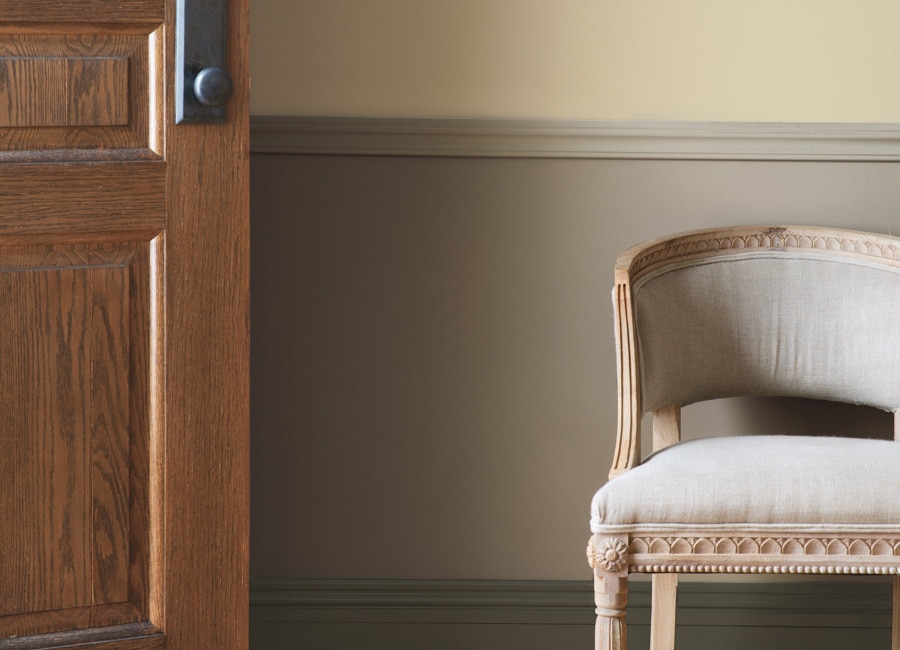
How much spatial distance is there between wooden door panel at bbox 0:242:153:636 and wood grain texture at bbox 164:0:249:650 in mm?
47

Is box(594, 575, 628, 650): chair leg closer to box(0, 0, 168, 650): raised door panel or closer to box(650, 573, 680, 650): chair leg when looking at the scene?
box(650, 573, 680, 650): chair leg

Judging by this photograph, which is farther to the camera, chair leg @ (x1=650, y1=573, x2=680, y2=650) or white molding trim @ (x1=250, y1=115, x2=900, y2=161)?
white molding trim @ (x1=250, y1=115, x2=900, y2=161)

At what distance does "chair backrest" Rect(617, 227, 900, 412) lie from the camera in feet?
5.53

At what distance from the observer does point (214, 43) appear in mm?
1358

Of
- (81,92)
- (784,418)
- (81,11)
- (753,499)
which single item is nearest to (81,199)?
(81,92)

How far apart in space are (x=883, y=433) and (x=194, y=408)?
1236 millimetres

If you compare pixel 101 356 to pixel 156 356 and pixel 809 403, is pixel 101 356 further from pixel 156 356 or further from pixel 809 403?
pixel 809 403

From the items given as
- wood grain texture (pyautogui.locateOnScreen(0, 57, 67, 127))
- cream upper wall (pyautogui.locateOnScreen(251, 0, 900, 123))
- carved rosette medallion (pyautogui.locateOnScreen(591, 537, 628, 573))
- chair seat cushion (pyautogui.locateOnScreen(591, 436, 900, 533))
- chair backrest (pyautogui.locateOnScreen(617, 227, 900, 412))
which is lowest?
carved rosette medallion (pyautogui.locateOnScreen(591, 537, 628, 573))

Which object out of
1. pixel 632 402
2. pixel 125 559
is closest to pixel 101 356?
pixel 125 559

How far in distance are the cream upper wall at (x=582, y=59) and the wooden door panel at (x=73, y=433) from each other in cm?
58

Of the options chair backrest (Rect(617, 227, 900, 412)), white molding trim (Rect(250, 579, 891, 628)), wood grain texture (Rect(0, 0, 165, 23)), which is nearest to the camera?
wood grain texture (Rect(0, 0, 165, 23))

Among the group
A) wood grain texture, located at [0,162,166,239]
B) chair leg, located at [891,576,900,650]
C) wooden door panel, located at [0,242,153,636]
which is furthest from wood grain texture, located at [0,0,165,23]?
chair leg, located at [891,576,900,650]

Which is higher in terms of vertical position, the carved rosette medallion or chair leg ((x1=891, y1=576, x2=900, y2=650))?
the carved rosette medallion

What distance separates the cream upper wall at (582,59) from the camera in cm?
181
